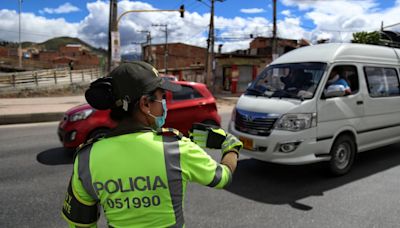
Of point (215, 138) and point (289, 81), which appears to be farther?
point (289, 81)

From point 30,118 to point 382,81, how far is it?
1078 centimetres

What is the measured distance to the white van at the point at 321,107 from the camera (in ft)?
15.7

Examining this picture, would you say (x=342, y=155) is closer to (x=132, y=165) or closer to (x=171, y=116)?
(x=171, y=116)

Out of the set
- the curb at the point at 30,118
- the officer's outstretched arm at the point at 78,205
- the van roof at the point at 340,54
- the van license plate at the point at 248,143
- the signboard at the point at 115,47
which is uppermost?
the signboard at the point at 115,47

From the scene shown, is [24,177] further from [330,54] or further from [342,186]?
[330,54]

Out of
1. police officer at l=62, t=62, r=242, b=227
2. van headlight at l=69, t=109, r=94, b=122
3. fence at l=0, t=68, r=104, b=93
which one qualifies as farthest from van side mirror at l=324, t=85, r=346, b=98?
fence at l=0, t=68, r=104, b=93

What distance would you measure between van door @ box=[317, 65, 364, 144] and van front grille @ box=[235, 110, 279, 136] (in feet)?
2.46

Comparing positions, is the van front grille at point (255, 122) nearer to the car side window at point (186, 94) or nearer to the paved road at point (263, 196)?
the paved road at point (263, 196)

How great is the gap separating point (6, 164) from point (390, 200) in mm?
6317

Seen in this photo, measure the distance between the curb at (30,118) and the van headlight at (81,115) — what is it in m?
5.93

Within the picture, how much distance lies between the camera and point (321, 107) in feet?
16.0

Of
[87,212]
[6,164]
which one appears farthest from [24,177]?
[87,212]

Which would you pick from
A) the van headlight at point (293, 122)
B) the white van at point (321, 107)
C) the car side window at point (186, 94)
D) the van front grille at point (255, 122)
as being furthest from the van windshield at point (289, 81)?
the car side window at point (186, 94)

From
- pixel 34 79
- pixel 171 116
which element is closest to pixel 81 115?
pixel 171 116
